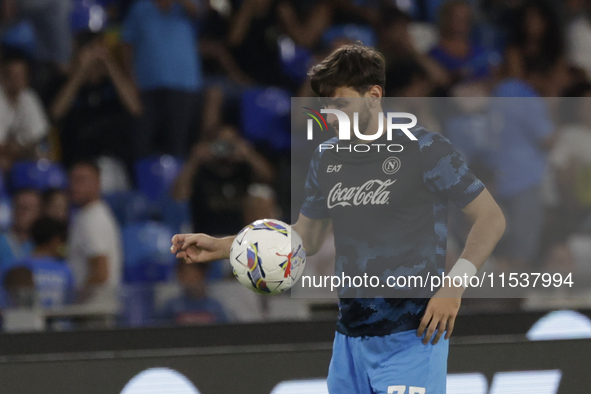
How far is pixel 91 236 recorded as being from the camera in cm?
541

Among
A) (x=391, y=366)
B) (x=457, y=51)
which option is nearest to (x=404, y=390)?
(x=391, y=366)

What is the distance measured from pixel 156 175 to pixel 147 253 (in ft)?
3.00

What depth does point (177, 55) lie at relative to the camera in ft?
21.6

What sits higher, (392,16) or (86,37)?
(392,16)

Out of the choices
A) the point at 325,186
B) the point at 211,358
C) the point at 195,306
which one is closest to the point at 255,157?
the point at 195,306

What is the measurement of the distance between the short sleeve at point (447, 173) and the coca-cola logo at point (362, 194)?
14 cm

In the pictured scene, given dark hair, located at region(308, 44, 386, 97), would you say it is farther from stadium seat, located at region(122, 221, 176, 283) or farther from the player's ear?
stadium seat, located at region(122, 221, 176, 283)

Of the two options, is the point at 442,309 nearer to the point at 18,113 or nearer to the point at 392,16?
the point at 18,113

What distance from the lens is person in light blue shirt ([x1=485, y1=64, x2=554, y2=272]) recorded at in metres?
5.58

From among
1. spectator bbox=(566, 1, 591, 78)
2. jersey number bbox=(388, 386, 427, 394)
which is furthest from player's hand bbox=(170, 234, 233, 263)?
spectator bbox=(566, 1, 591, 78)

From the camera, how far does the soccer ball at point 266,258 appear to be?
106 inches

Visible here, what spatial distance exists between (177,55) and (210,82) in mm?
618

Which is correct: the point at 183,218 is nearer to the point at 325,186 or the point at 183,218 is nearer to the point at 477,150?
the point at 477,150

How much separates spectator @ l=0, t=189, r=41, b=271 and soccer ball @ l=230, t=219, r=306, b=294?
118 inches
